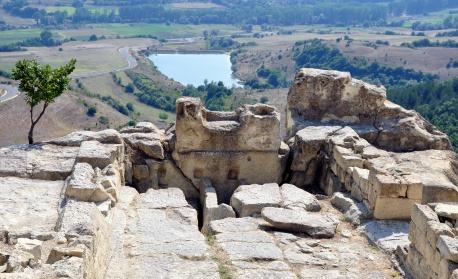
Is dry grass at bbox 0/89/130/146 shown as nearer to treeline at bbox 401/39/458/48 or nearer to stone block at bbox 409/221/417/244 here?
stone block at bbox 409/221/417/244

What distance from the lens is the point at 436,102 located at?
4131 cm

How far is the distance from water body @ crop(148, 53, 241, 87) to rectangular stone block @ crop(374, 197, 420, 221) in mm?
78100

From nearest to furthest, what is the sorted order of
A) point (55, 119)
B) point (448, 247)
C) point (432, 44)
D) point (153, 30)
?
point (448, 247) < point (55, 119) < point (432, 44) < point (153, 30)

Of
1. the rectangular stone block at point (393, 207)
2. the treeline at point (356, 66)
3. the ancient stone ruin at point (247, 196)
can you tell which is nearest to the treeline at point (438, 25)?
the treeline at point (356, 66)

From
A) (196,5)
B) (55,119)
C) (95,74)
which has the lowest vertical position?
(95,74)

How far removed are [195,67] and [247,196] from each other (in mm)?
97056

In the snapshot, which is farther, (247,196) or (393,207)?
(247,196)

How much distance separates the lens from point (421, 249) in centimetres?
802

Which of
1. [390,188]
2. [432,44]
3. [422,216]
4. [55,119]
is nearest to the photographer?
[422,216]

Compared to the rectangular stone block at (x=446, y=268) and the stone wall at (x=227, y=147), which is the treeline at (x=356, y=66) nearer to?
the stone wall at (x=227, y=147)

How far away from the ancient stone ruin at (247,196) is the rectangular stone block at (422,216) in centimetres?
2

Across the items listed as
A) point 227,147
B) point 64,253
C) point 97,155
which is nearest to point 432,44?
point 227,147

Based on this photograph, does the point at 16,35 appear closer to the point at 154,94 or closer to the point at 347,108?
the point at 154,94

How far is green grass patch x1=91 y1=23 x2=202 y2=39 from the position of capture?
14438 centimetres
